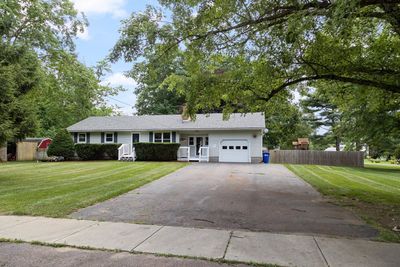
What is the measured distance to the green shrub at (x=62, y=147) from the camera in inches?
977

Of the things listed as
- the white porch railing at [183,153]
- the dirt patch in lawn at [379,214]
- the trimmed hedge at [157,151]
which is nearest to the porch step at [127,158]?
the trimmed hedge at [157,151]

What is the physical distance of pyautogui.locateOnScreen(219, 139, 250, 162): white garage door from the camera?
2394cm

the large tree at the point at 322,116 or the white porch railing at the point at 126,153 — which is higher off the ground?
the large tree at the point at 322,116

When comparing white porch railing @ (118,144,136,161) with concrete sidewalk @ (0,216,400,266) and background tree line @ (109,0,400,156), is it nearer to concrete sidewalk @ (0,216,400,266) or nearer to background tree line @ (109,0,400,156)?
background tree line @ (109,0,400,156)

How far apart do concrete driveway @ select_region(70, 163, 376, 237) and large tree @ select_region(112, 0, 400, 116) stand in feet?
A: 10.2

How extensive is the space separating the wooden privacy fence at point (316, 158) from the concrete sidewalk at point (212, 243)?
2090cm

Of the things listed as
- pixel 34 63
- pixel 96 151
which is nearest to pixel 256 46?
pixel 34 63

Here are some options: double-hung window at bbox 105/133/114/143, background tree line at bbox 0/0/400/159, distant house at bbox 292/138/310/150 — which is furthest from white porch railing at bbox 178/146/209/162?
distant house at bbox 292/138/310/150

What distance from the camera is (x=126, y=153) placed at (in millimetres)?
25141

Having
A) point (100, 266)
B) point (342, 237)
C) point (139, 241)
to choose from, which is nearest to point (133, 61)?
point (139, 241)

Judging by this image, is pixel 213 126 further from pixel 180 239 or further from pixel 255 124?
pixel 180 239

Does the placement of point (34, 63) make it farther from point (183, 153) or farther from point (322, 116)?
point (322, 116)

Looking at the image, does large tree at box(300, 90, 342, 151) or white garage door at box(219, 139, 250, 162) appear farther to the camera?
Answer: large tree at box(300, 90, 342, 151)

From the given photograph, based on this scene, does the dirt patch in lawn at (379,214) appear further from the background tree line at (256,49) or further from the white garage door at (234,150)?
the white garage door at (234,150)
